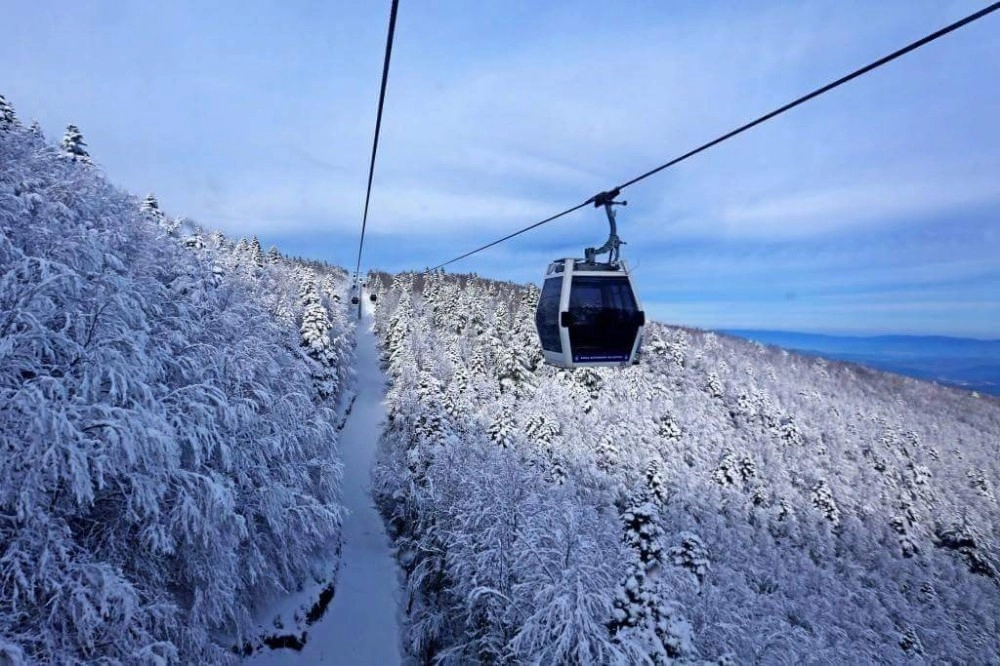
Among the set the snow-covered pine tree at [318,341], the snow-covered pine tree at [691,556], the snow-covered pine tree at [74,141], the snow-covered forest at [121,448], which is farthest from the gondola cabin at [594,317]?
the snow-covered pine tree at [74,141]

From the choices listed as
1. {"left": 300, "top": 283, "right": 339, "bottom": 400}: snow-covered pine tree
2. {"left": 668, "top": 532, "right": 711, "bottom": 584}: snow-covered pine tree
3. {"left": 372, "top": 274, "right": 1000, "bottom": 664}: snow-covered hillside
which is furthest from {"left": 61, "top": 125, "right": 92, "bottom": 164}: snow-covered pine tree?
{"left": 668, "top": 532, "right": 711, "bottom": 584}: snow-covered pine tree

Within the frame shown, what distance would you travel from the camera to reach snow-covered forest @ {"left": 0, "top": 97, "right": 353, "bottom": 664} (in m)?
7.52

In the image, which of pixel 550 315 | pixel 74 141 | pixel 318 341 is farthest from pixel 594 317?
pixel 74 141

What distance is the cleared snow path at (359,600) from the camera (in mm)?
16797

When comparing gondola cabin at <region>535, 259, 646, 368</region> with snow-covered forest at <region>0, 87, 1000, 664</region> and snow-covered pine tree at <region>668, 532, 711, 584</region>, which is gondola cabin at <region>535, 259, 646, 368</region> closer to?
snow-covered forest at <region>0, 87, 1000, 664</region>

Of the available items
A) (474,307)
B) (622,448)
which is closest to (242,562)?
(622,448)

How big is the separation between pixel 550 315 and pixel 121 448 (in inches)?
322

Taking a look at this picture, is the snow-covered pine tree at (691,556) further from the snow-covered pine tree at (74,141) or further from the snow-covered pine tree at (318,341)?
the snow-covered pine tree at (74,141)

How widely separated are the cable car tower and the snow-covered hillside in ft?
21.0

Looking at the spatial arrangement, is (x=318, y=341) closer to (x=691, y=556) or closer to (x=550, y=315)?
(x=691, y=556)

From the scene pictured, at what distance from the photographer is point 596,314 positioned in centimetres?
823

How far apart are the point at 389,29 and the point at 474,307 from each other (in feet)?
194

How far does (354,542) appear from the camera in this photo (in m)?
25.1

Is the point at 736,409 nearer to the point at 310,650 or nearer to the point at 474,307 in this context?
the point at 474,307
